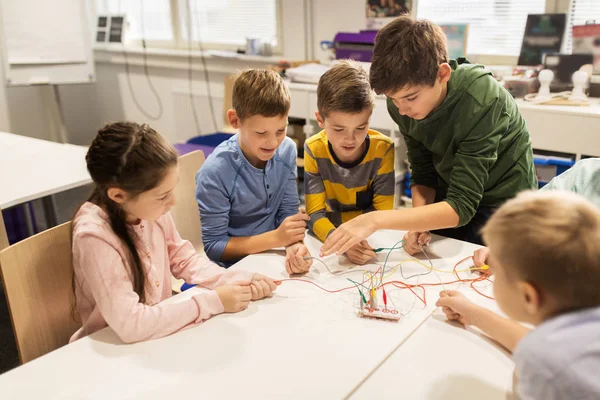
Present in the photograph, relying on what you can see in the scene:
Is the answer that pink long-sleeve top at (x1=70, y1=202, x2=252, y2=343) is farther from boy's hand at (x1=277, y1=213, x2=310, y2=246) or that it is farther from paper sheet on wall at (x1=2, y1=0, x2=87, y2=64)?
paper sheet on wall at (x1=2, y1=0, x2=87, y2=64)

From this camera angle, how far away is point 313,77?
3.30 m

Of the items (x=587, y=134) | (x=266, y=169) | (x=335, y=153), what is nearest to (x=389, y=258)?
(x=335, y=153)

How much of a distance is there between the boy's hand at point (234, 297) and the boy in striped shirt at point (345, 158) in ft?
1.34

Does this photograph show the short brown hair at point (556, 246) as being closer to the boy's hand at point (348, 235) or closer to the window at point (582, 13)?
the boy's hand at point (348, 235)

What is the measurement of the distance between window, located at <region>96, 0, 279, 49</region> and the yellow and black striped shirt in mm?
2688

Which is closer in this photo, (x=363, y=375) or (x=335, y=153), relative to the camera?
(x=363, y=375)

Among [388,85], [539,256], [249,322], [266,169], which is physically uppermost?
[388,85]

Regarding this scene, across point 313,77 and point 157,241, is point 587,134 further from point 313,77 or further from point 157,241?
point 157,241

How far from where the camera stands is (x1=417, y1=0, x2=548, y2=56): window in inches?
120


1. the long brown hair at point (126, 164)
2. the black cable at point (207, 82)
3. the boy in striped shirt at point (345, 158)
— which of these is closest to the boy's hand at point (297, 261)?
the boy in striped shirt at point (345, 158)

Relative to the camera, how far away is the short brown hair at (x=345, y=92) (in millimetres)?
1481

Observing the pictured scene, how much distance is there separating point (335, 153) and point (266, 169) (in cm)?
23

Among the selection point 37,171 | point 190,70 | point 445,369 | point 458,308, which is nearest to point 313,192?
point 458,308

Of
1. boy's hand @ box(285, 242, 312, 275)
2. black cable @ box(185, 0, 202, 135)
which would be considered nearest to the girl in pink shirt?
boy's hand @ box(285, 242, 312, 275)
